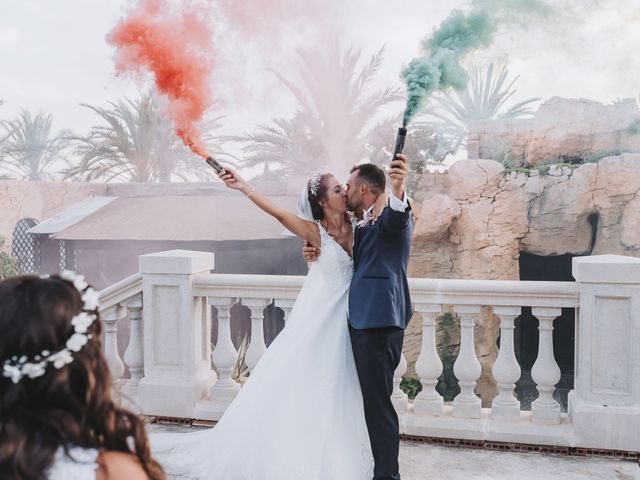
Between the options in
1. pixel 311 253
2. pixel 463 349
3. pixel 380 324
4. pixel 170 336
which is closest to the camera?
pixel 380 324

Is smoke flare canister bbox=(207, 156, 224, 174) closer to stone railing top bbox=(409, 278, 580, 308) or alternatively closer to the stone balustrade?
the stone balustrade

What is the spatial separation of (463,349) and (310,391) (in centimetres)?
143

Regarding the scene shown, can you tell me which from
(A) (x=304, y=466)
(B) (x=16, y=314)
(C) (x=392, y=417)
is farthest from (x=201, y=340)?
(B) (x=16, y=314)

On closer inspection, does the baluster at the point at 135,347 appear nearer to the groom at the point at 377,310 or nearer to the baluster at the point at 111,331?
the baluster at the point at 111,331

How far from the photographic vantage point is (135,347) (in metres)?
4.97

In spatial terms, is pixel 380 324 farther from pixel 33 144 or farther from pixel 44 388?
pixel 33 144

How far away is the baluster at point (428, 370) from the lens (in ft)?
14.4

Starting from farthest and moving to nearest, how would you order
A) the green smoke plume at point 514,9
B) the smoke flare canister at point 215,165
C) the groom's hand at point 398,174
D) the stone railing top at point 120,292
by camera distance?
1. the stone railing top at point 120,292
2. the green smoke plume at point 514,9
3. the smoke flare canister at point 215,165
4. the groom's hand at point 398,174

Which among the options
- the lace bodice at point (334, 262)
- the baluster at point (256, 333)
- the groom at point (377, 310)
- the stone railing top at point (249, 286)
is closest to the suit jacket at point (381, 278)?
the groom at point (377, 310)

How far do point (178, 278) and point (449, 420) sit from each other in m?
2.29

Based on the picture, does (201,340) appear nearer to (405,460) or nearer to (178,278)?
(178,278)

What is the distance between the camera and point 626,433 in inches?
155

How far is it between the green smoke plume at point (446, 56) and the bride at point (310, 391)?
71 centimetres

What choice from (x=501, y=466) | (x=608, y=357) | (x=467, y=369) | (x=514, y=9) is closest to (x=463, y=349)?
(x=467, y=369)
